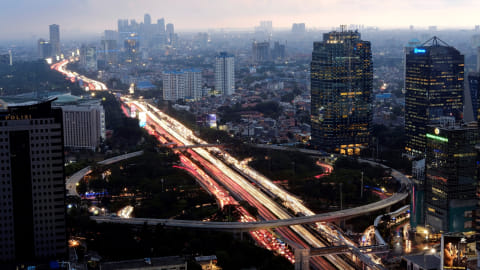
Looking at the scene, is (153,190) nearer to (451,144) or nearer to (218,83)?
(451,144)

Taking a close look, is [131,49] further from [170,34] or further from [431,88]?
[431,88]

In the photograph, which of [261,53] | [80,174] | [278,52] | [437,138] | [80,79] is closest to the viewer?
[437,138]

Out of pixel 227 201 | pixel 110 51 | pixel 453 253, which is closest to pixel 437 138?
pixel 453 253

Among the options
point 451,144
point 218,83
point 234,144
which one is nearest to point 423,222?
point 451,144

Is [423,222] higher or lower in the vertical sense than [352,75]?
lower

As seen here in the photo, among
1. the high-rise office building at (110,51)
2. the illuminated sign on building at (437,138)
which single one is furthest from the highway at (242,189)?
the high-rise office building at (110,51)

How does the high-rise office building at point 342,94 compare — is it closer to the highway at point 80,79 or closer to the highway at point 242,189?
the highway at point 242,189
